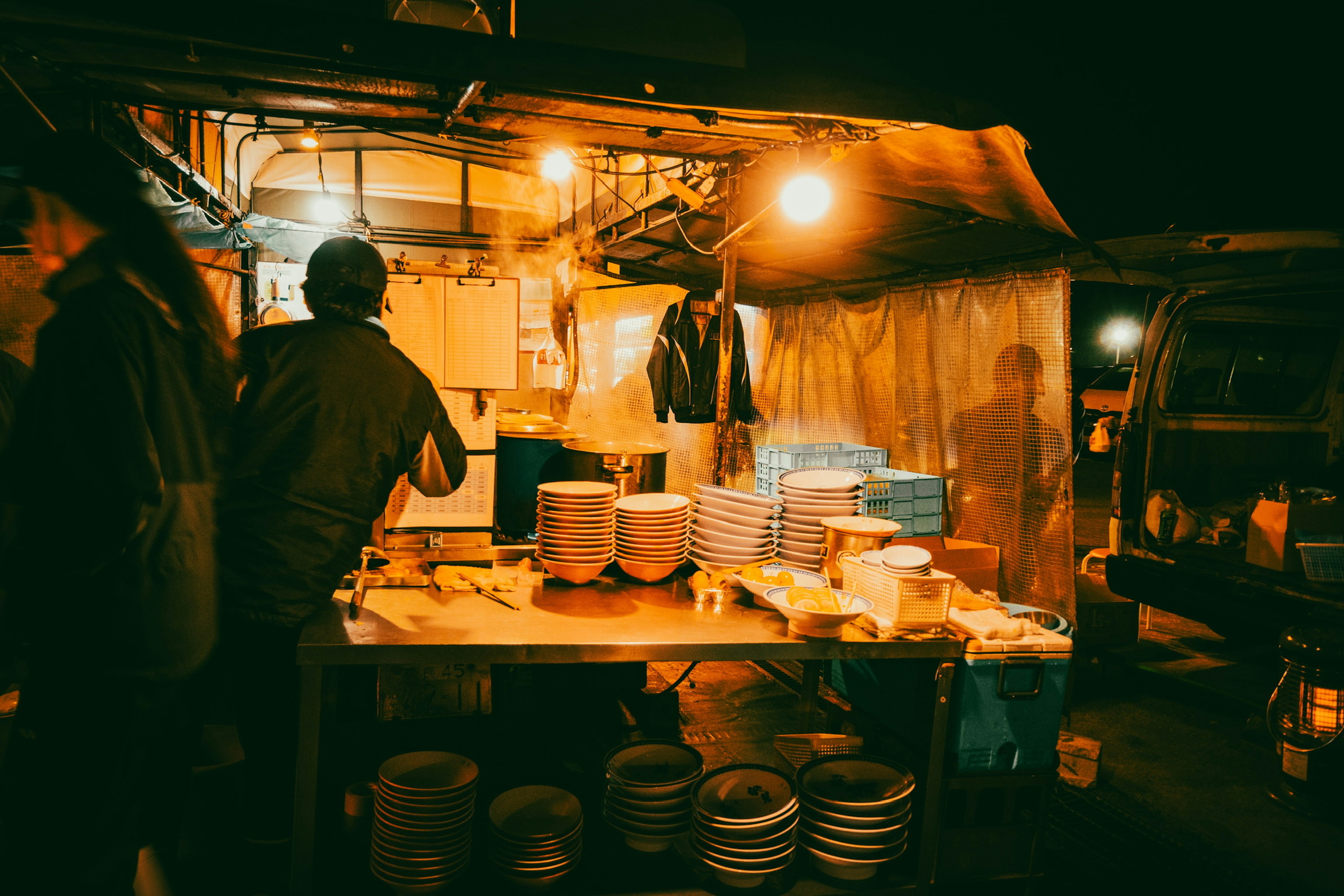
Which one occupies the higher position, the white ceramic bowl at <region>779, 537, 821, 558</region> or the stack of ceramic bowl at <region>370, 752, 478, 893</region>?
the white ceramic bowl at <region>779, 537, 821, 558</region>

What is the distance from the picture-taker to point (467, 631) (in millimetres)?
2348

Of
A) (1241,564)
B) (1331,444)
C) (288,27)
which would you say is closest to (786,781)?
(288,27)

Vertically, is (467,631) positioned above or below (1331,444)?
below

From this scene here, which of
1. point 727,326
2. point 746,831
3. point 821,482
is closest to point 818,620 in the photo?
point 746,831

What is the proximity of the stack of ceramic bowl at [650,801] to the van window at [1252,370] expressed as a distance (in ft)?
17.5

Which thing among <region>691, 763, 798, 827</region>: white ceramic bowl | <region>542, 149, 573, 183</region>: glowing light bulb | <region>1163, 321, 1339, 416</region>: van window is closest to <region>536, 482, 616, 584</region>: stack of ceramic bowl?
<region>691, 763, 798, 827</region>: white ceramic bowl

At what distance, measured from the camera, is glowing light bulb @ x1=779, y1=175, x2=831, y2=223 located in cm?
360

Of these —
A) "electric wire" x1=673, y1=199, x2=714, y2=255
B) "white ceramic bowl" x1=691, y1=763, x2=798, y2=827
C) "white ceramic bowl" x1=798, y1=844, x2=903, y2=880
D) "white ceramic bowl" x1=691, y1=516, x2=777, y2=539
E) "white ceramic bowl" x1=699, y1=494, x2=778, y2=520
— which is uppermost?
"electric wire" x1=673, y1=199, x2=714, y2=255

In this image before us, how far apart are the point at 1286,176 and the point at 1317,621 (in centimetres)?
264

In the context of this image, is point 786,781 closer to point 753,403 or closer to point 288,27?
point 288,27

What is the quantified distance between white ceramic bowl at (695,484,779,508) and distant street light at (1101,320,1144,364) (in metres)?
17.3

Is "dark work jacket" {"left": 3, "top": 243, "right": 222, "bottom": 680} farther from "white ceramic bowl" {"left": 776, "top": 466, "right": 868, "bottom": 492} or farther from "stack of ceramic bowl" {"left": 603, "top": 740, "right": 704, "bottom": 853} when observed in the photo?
"white ceramic bowl" {"left": 776, "top": 466, "right": 868, "bottom": 492}

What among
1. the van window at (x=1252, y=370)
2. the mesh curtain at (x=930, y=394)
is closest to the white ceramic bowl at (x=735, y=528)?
the mesh curtain at (x=930, y=394)

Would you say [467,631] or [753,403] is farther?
[753,403]
